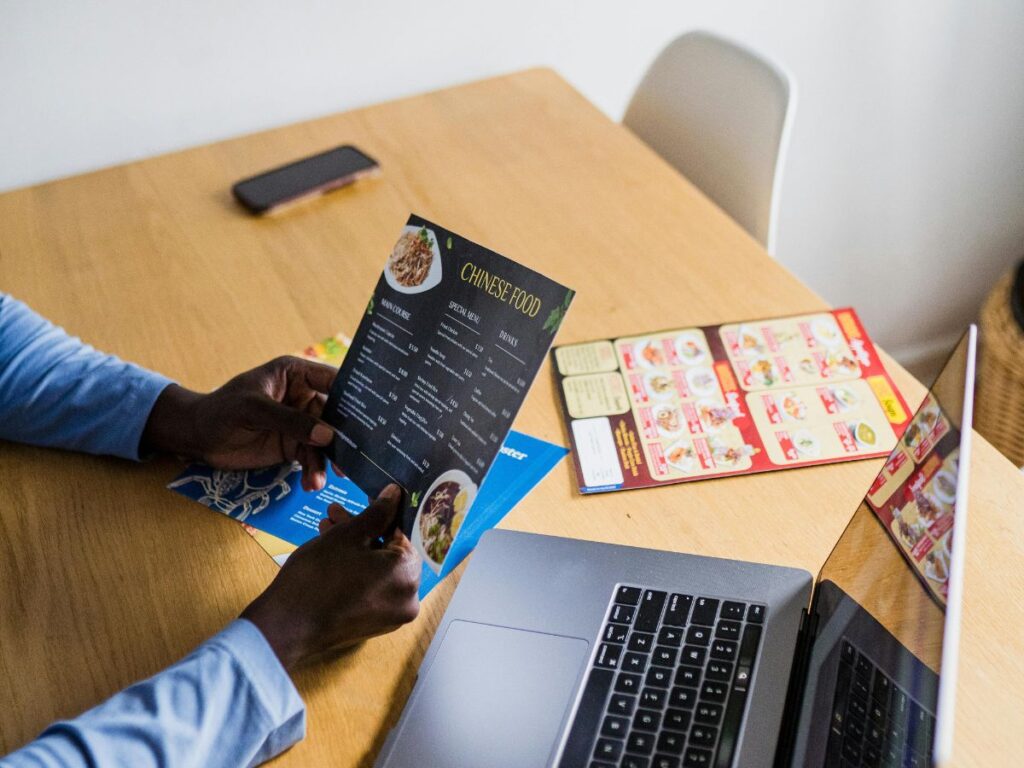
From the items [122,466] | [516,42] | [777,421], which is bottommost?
[122,466]

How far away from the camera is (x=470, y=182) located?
1356 millimetres

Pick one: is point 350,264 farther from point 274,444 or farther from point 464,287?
point 464,287

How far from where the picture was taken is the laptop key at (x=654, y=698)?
0.69 m

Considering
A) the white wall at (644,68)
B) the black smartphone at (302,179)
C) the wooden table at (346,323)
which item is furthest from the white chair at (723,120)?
the black smartphone at (302,179)

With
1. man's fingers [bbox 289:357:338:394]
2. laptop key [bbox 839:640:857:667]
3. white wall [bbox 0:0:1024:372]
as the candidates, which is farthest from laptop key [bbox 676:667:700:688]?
white wall [bbox 0:0:1024:372]

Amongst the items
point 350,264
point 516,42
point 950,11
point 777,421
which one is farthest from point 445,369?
point 950,11

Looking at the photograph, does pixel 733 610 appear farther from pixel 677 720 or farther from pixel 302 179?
pixel 302 179

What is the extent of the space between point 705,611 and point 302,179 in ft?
2.94

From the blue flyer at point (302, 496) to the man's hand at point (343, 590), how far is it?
7cm

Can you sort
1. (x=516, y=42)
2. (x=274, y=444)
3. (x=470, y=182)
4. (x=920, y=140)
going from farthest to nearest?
(x=920, y=140), (x=516, y=42), (x=470, y=182), (x=274, y=444)

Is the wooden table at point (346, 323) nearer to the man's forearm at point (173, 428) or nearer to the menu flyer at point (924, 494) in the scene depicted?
the man's forearm at point (173, 428)

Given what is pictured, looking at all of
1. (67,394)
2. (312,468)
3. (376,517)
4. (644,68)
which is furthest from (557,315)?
(644,68)

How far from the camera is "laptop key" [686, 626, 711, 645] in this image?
72cm

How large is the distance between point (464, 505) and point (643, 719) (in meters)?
0.20
